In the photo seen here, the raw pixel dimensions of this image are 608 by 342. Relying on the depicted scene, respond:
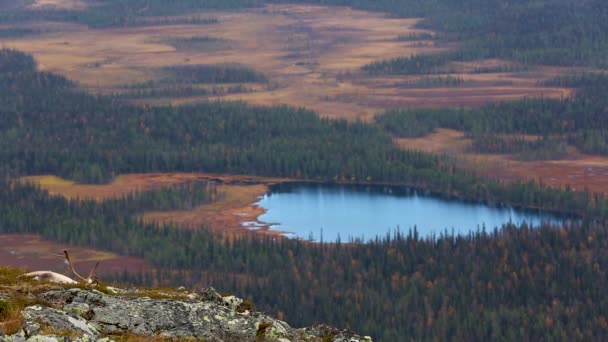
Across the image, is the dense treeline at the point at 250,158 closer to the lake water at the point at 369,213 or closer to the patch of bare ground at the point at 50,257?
the lake water at the point at 369,213

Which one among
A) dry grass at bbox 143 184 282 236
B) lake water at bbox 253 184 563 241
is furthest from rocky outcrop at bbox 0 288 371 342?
dry grass at bbox 143 184 282 236

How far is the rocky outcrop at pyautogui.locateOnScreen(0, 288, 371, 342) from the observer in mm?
30469

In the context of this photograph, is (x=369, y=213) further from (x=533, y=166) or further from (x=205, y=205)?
(x=533, y=166)

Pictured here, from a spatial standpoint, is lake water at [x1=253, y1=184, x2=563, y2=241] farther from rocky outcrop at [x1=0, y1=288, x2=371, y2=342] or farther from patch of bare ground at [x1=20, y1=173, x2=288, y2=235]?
rocky outcrop at [x1=0, y1=288, x2=371, y2=342]

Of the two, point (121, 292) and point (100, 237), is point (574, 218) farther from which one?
point (121, 292)

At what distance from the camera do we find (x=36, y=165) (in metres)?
179

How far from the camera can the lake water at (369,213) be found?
138 m

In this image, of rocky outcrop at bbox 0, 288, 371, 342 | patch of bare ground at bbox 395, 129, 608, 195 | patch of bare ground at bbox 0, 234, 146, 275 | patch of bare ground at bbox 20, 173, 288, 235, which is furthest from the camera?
patch of bare ground at bbox 395, 129, 608, 195

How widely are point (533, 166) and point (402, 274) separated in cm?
7145

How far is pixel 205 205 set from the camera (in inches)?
6216

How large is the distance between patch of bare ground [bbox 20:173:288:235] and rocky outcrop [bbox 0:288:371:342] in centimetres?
10463

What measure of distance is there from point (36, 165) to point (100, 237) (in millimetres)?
48951

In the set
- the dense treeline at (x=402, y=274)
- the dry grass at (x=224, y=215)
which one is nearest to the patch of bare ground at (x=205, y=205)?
the dry grass at (x=224, y=215)

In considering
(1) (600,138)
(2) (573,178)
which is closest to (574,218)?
(2) (573,178)
